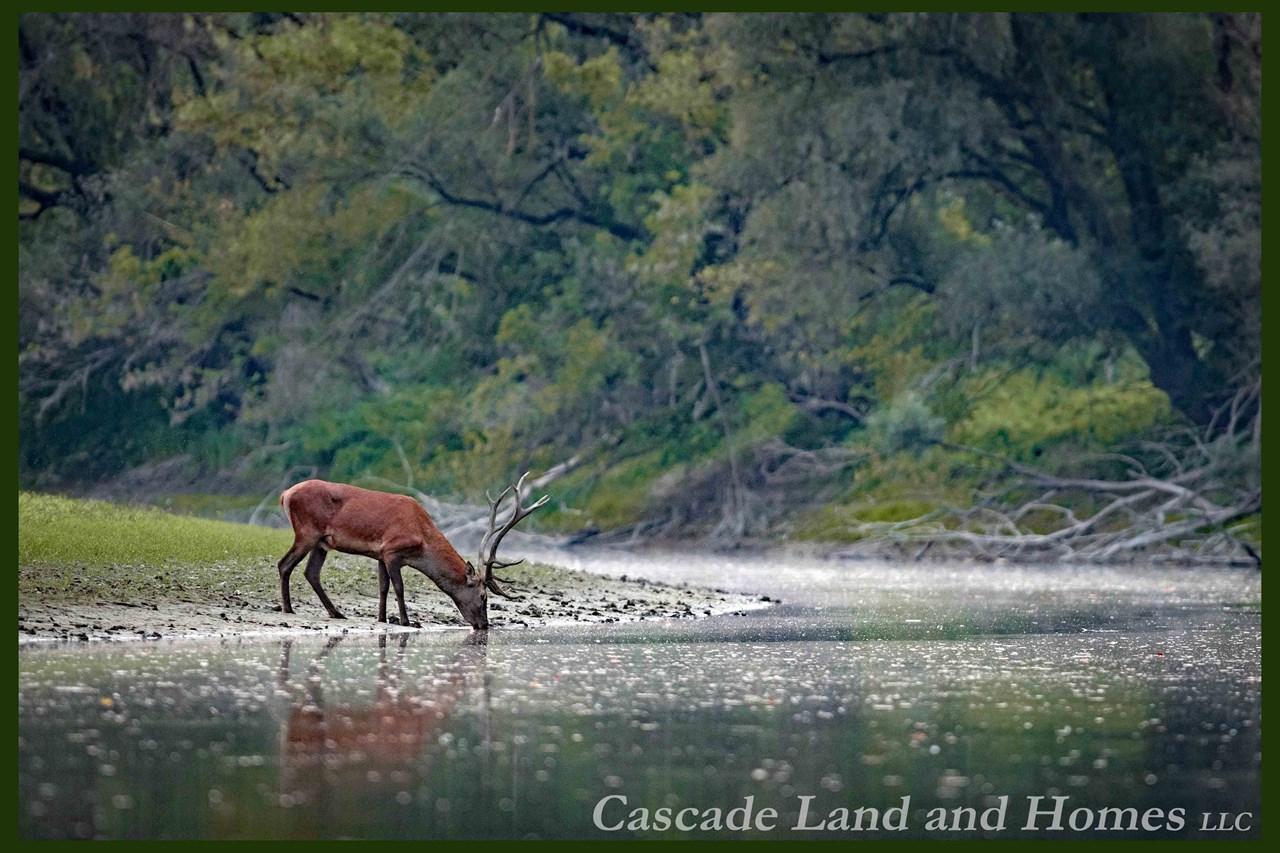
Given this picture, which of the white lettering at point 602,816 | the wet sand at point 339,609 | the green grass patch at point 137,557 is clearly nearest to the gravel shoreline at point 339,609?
the wet sand at point 339,609

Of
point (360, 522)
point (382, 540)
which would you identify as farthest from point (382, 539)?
point (360, 522)

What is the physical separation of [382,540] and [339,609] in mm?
1133

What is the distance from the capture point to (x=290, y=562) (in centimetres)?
1775

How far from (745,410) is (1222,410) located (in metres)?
9.69

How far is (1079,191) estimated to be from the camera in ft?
139

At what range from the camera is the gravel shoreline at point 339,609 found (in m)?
16.1

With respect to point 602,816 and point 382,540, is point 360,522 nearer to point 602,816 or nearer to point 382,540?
point 382,540

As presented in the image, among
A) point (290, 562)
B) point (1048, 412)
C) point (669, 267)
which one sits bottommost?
point (290, 562)

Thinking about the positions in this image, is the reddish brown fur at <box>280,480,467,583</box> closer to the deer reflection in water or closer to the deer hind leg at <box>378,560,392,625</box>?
the deer hind leg at <box>378,560,392,625</box>

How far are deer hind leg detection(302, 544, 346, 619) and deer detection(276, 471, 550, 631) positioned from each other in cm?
2

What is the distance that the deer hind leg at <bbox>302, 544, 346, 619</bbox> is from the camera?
17.8 meters

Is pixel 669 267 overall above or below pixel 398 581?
above

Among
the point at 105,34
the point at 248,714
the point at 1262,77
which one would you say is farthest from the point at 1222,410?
the point at 248,714

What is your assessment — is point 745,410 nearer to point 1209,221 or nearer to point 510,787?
point 1209,221
